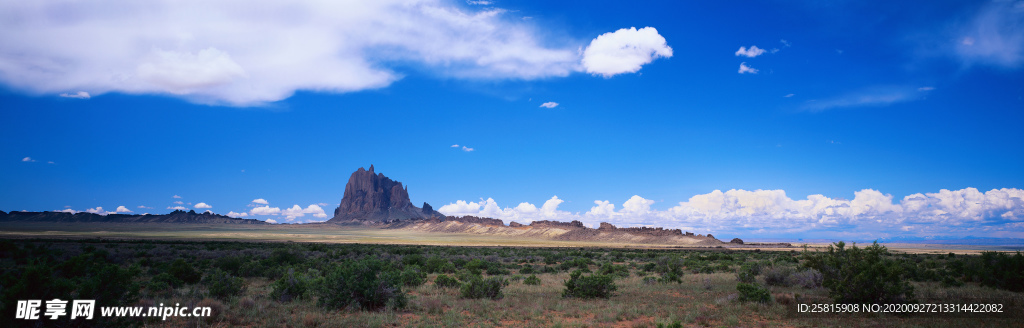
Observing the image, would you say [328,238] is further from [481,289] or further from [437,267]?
[481,289]

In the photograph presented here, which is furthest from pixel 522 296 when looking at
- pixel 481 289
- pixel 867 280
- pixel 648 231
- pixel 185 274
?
pixel 648 231

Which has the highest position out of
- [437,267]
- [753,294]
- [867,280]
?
[867,280]

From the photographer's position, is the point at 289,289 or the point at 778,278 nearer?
the point at 289,289

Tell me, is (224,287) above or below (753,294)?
below

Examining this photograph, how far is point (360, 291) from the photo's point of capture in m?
12.3

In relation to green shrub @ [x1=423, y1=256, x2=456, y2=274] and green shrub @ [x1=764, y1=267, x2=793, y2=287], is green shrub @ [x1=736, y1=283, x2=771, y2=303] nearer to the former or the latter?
green shrub @ [x1=764, y1=267, x2=793, y2=287]

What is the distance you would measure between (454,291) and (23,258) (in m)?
26.3

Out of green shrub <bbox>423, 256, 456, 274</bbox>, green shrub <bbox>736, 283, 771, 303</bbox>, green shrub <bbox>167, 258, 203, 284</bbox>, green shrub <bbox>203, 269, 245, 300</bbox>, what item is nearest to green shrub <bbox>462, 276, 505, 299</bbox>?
green shrub <bbox>203, 269, 245, 300</bbox>

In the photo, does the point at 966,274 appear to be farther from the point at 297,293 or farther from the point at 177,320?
the point at 177,320

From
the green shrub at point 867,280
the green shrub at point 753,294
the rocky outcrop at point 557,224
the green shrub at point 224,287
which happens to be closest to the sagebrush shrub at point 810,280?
the green shrub at point 867,280

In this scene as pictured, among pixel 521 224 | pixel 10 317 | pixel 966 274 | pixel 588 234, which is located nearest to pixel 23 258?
pixel 10 317

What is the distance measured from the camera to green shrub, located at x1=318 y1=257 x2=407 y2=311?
39.9 ft

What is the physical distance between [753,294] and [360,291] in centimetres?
1117

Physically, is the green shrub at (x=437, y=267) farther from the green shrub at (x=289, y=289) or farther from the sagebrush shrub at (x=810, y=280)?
the sagebrush shrub at (x=810, y=280)
